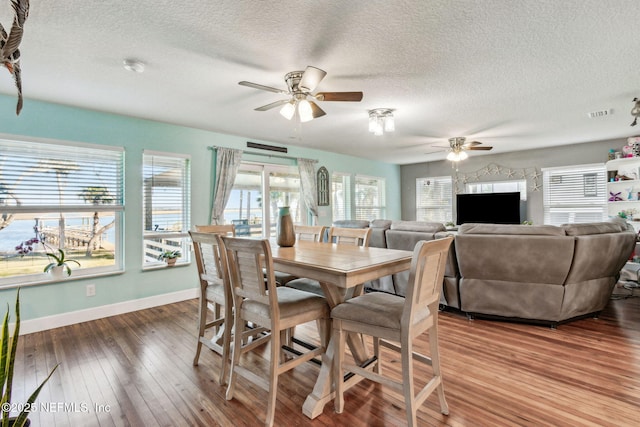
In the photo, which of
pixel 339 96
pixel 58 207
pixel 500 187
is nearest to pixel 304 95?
pixel 339 96

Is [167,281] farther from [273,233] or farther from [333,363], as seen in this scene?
[333,363]

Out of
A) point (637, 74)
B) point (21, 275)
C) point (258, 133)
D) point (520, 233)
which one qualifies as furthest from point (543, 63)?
point (21, 275)

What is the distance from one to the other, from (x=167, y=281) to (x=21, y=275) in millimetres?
1440

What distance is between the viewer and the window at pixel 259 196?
5047 millimetres

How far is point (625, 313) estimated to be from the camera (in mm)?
3586

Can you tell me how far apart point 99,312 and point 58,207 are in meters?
1.26

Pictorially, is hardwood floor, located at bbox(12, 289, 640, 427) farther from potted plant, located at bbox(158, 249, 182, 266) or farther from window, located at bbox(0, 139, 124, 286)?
potted plant, located at bbox(158, 249, 182, 266)

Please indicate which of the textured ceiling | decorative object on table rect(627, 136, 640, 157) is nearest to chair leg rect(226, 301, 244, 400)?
the textured ceiling

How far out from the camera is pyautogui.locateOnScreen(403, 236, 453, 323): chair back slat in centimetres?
158

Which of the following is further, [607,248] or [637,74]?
[607,248]

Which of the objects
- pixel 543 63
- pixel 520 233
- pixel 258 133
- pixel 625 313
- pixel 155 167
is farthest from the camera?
pixel 258 133

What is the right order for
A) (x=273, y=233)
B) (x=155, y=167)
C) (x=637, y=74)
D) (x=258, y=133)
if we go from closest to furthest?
(x=637, y=74) → (x=155, y=167) → (x=258, y=133) → (x=273, y=233)

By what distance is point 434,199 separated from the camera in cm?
790

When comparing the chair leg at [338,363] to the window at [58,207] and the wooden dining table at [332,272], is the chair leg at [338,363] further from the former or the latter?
the window at [58,207]
